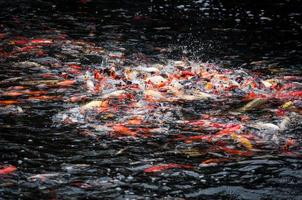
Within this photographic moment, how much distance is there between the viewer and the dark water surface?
16.5 ft

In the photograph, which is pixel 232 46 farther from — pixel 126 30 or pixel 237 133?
pixel 237 133

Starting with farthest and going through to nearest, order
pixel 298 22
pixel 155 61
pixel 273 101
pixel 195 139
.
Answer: pixel 298 22 < pixel 155 61 < pixel 273 101 < pixel 195 139

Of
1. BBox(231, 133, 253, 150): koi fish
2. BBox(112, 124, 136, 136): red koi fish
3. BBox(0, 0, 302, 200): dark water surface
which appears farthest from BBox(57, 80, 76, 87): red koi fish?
BBox(231, 133, 253, 150): koi fish

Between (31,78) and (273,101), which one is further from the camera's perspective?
(31,78)

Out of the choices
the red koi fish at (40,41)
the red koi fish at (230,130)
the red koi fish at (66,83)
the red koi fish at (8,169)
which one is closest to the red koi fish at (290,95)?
the red koi fish at (230,130)

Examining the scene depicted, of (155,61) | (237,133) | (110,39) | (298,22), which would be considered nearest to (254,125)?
(237,133)

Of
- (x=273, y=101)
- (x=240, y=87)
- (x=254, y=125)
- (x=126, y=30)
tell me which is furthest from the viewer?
(x=126, y=30)

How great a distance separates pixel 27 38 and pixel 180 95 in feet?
16.6

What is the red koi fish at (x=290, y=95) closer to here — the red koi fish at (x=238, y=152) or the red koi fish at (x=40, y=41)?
the red koi fish at (x=238, y=152)

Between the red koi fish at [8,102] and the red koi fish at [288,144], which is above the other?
the red koi fish at [8,102]

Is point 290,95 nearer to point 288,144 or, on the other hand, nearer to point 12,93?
point 288,144

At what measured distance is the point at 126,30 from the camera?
12.5 m

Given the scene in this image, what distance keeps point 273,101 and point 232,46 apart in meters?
3.94

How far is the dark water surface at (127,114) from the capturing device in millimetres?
5023
